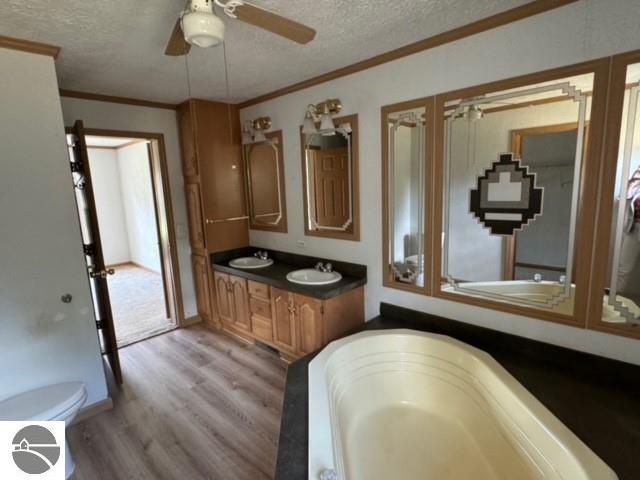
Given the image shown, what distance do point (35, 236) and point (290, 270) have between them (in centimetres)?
181

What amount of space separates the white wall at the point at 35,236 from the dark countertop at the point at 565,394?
1.57m

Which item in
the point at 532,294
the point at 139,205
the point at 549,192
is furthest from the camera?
the point at 139,205

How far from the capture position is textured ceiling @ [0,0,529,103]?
1564mm

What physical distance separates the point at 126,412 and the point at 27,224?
1.39m

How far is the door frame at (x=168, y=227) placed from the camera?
3.28m

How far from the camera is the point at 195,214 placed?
11.2ft

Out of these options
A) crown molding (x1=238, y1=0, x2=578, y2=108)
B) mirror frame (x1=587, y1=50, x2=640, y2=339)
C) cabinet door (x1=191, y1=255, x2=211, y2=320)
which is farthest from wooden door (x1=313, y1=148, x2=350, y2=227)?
mirror frame (x1=587, y1=50, x2=640, y2=339)

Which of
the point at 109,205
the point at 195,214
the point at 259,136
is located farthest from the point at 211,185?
the point at 109,205

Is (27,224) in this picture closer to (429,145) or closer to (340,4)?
(340,4)

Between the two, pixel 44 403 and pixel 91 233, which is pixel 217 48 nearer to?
pixel 91 233

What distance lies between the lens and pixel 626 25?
141cm

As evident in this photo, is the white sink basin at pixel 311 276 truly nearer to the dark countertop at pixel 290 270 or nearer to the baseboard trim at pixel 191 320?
the dark countertop at pixel 290 270

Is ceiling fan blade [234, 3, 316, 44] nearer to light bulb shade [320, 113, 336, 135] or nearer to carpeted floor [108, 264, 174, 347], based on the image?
light bulb shade [320, 113, 336, 135]

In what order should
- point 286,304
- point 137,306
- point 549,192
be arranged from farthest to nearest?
1. point 137,306
2. point 286,304
3. point 549,192
